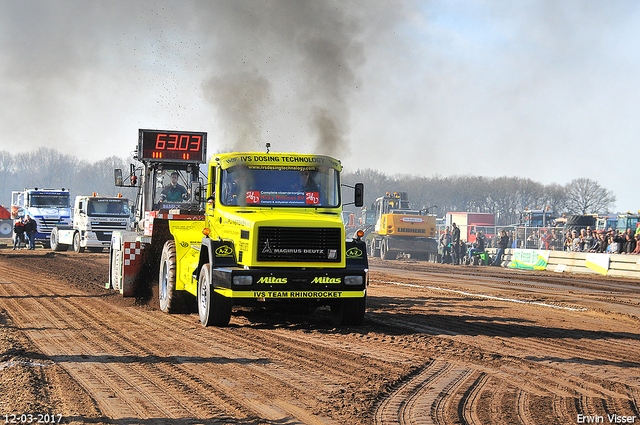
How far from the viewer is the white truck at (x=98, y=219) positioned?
30.3 m

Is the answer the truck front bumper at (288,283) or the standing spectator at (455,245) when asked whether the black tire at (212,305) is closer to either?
the truck front bumper at (288,283)

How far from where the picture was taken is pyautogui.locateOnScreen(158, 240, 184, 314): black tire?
37.3 feet

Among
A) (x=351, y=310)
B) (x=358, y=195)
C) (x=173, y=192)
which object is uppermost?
(x=173, y=192)

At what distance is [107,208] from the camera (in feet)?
100

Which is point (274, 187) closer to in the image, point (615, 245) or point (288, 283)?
point (288, 283)

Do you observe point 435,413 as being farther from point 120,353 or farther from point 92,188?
point 92,188

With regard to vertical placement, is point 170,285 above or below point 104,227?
below

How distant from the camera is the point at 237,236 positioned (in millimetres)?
9547

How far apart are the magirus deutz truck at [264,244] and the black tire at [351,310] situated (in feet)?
0.05

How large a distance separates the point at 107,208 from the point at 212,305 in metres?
22.6

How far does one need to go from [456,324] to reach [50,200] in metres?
29.6

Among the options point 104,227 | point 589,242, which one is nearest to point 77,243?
point 104,227

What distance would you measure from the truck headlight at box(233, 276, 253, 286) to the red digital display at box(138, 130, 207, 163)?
8.71 meters

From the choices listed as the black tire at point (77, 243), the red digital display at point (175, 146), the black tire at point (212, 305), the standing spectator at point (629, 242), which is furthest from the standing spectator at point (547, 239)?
the black tire at point (212, 305)
